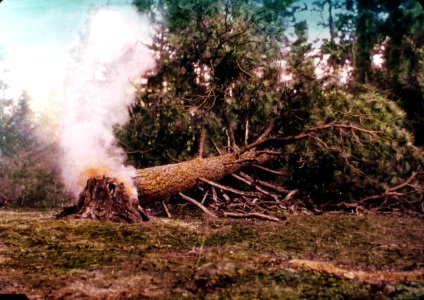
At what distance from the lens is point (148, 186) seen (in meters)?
5.16

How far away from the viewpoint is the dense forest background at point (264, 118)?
601 centimetres

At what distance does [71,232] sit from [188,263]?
1692 millimetres

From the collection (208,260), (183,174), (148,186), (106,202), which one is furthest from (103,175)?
(208,260)

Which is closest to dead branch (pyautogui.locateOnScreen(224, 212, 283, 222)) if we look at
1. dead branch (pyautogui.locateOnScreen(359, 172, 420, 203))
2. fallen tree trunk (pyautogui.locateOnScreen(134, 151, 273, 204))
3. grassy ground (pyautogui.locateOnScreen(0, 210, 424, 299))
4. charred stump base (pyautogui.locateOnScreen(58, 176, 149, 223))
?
grassy ground (pyautogui.locateOnScreen(0, 210, 424, 299))

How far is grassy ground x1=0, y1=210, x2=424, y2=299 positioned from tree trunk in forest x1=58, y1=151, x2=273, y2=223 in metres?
0.30

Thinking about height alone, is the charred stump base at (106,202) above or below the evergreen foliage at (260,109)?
below

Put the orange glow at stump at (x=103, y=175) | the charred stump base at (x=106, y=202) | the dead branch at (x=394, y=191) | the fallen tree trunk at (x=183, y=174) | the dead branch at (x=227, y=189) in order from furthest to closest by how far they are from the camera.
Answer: the dead branch at (x=394, y=191), the dead branch at (x=227, y=189), the fallen tree trunk at (x=183, y=174), the orange glow at stump at (x=103, y=175), the charred stump base at (x=106, y=202)

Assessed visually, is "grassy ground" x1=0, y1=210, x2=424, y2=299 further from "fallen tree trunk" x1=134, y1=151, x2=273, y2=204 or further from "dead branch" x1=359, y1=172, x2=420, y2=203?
"dead branch" x1=359, y1=172, x2=420, y2=203

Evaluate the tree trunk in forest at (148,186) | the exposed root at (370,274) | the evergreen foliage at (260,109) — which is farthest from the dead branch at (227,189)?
the exposed root at (370,274)

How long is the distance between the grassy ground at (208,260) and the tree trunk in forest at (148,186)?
11.7 inches

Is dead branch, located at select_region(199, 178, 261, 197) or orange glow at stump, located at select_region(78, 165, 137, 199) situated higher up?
orange glow at stump, located at select_region(78, 165, 137, 199)

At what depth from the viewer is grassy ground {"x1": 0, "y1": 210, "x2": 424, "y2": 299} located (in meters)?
2.20

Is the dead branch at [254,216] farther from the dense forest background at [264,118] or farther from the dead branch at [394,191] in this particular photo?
the dead branch at [394,191]

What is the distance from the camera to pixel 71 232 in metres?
3.86
